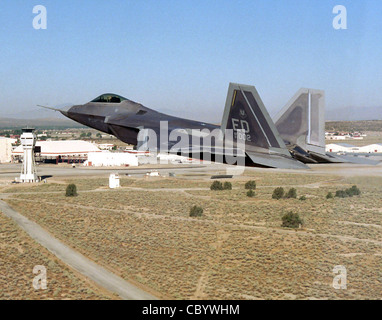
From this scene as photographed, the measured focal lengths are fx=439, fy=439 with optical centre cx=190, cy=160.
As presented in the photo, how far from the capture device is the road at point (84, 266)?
2792cm

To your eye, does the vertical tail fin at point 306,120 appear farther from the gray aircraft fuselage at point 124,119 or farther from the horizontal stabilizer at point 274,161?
the horizontal stabilizer at point 274,161

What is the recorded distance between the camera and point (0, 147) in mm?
133750

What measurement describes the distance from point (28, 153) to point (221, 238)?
5555cm

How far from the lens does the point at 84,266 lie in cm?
3322

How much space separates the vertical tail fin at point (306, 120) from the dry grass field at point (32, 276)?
15.1m

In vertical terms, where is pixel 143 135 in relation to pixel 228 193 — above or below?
above

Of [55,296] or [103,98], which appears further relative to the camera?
[103,98]

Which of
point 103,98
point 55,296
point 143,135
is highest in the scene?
point 103,98

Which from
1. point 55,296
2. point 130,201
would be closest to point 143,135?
point 55,296

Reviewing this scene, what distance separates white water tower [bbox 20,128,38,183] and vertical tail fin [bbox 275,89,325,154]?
64.8 metres

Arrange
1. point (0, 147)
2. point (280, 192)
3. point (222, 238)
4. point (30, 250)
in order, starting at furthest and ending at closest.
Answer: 1. point (0, 147)
2. point (280, 192)
3. point (222, 238)
4. point (30, 250)

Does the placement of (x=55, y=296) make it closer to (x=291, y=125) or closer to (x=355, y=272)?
(x=291, y=125)

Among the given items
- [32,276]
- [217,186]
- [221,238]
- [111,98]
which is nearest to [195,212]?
[221,238]
